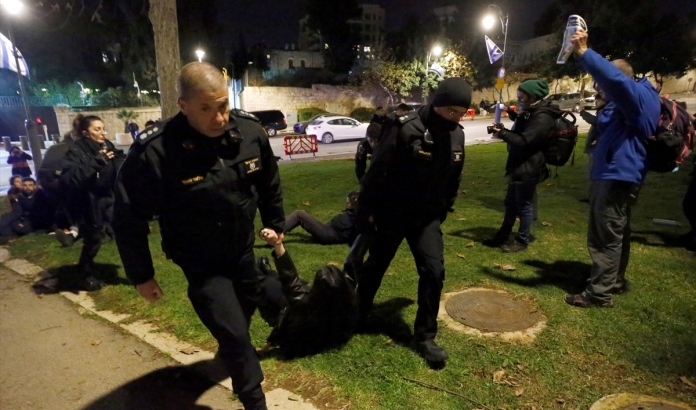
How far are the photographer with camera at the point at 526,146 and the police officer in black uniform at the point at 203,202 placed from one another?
330 cm

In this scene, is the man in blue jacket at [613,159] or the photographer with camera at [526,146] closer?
the man in blue jacket at [613,159]

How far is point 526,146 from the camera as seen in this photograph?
4871 millimetres

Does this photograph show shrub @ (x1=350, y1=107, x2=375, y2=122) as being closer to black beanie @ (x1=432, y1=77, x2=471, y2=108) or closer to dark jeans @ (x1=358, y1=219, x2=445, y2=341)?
dark jeans @ (x1=358, y1=219, x2=445, y2=341)

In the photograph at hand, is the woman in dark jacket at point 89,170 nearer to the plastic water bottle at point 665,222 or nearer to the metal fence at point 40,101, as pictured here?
the plastic water bottle at point 665,222

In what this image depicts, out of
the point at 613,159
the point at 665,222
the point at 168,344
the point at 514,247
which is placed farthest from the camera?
the point at 665,222

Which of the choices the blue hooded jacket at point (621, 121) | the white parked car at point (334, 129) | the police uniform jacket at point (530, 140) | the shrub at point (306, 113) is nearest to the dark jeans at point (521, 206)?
the police uniform jacket at point (530, 140)

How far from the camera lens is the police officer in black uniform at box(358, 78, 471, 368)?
300 centimetres

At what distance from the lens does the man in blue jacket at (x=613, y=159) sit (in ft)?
10.5

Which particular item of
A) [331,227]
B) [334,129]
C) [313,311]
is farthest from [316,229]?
[334,129]

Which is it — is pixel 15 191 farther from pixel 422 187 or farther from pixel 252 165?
pixel 422 187

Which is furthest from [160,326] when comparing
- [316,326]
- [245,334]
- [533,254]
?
[533,254]

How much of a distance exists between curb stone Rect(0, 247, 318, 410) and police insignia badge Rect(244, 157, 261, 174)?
1.55m

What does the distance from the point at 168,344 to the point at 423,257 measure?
2.27m

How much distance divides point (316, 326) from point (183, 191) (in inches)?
61.8
